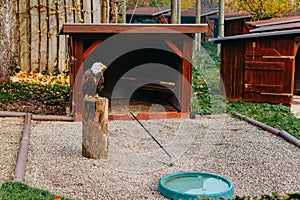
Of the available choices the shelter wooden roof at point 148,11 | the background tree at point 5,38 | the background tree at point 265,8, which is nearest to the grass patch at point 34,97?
the background tree at point 5,38

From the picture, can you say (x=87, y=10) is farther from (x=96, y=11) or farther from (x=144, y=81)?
(x=144, y=81)

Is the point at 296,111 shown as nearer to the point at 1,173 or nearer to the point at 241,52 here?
the point at 241,52

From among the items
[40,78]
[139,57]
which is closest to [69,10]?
[40,78]

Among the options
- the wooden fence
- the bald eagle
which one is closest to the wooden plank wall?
the wooden fence

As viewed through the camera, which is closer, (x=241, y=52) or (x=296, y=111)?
(x=296, y=111)

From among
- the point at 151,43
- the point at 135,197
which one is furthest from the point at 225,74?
the point at 135,197

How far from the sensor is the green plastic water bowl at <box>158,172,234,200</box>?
4.44m

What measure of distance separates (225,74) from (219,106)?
117 inches

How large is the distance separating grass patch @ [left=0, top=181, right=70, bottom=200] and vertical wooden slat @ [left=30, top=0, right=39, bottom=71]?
8.06 metres

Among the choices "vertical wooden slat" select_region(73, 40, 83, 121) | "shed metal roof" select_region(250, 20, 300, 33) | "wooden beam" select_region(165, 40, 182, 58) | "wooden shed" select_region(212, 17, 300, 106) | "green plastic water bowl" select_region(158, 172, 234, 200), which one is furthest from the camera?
"shed metal roof" select_region(250, 20, 300, 33)

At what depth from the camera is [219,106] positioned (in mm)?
10180

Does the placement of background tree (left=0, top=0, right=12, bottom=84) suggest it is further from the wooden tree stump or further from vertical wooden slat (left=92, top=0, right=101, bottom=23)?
A: the wooden tree stump

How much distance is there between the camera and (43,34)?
1220 cm

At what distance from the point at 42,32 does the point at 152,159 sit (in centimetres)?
723
